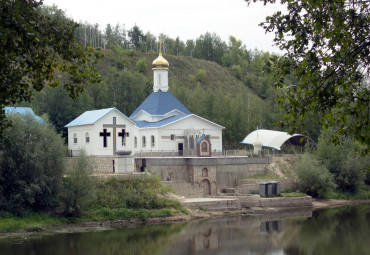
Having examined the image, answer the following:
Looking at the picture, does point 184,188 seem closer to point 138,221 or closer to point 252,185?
point 252,185

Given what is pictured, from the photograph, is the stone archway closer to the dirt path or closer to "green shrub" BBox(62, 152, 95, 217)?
the dirt path

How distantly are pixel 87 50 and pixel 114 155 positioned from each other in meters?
25.7

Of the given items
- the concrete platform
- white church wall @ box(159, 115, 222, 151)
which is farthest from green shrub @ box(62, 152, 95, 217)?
white church wall @ box(159, 115, 222, 151)

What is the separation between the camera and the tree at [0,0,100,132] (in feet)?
32.8

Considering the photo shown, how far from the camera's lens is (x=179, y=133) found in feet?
142

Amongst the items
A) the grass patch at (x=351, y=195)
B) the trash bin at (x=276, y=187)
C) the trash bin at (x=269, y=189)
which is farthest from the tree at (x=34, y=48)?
the grass patch at (x=351, y=195)

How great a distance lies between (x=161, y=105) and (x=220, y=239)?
21.1m

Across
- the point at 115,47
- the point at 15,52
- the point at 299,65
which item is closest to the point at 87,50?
the point at 15,52

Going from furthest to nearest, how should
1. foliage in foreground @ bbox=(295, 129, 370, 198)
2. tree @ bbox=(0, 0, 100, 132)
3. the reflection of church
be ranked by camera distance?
1. foliage in foreground @ bbox=(295, 129, 370, 198)
2. the reflection of church
3. tree @ bbox=(0, 0, 100, 132)

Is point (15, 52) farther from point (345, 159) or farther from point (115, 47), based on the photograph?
point (115, 47)

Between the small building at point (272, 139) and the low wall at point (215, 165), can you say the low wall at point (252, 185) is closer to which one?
the low wall at point (215, 165)

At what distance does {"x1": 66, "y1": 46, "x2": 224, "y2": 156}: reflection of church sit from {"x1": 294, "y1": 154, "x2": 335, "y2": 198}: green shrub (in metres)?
7.16

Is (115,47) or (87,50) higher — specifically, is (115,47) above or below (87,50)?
above

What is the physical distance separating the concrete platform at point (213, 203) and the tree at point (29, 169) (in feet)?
28.1
